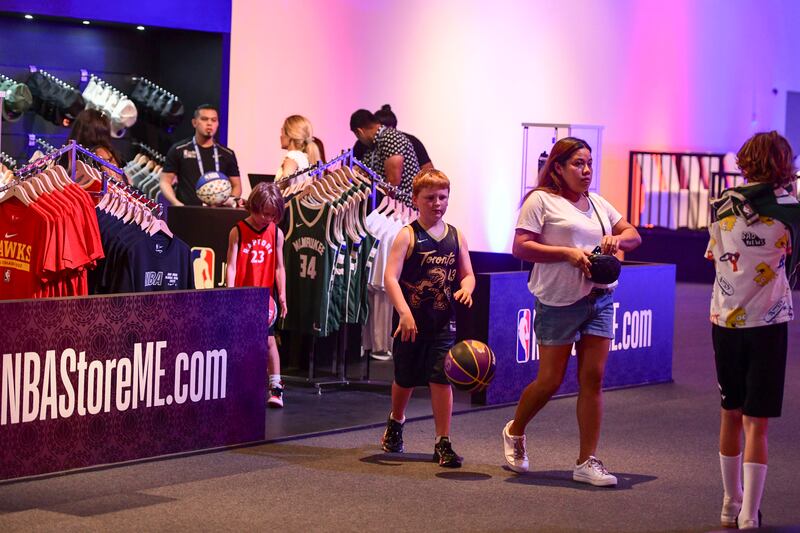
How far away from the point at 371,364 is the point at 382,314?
2.91 ft

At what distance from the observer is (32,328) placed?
521 cm

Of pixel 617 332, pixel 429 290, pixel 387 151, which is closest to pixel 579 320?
pixel 429 290

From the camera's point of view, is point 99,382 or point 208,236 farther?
point 208,236

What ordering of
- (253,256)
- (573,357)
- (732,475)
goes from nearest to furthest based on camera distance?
(732,475), (253,256), (573,357)

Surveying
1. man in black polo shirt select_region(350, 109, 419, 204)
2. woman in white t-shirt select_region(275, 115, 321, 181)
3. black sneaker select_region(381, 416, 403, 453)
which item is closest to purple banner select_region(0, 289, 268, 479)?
black sneaker select_region(381, 416, 403, 453)

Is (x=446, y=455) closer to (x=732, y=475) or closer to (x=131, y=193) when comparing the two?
(x=732, y=475)

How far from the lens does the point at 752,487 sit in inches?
182

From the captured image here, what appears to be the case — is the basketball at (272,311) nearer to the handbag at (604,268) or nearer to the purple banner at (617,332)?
the purple banner at (617,332)

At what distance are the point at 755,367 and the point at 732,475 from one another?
1.49ft

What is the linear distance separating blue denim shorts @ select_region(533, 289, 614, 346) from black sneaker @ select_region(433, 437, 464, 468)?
684 mm

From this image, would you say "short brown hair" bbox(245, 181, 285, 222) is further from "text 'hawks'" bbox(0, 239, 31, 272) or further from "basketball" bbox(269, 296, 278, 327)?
"text 'hawks'" bbox(0, 239, 31, 272)

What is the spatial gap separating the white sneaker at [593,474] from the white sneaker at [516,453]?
9.9 inches

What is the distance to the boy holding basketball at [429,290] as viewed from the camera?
19.3 feet

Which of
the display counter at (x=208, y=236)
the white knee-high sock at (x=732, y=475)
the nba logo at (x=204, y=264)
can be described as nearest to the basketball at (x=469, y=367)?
the white knee-high sock at (x=732, y=475)
